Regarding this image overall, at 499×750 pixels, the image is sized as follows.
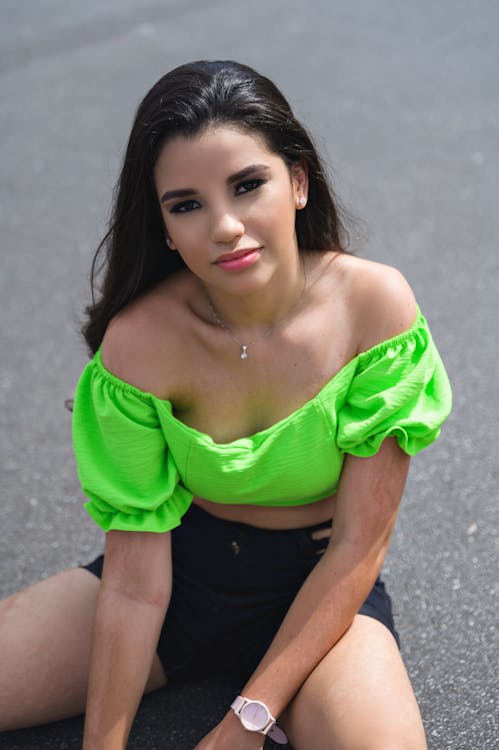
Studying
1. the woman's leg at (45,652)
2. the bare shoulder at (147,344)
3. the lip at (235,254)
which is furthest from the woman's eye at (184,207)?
the woman's leg at (45,652)

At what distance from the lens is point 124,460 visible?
6.77 feet

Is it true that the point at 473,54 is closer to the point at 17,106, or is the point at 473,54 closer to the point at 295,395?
the point at 17,106

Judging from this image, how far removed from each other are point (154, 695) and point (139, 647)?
393mm

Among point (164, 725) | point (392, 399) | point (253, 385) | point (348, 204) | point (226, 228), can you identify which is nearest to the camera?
point (226, 228)

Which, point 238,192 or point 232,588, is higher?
point 238,192

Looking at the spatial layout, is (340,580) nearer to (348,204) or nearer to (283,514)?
(283,514)

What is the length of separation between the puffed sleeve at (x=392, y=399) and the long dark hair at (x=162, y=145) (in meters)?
0.28

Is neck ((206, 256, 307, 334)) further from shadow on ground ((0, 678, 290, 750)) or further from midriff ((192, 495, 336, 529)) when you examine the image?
shadow on ground ((0, 678, 290, 750))

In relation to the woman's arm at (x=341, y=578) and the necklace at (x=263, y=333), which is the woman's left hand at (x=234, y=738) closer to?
the woman's arm at (x=341, y=578)

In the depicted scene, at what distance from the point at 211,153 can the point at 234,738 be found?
106cm

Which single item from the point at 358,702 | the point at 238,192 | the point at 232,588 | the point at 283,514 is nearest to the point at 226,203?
the point at 238,192

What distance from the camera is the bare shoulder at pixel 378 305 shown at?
2.00 m

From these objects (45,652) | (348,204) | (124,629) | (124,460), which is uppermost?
(124,460)

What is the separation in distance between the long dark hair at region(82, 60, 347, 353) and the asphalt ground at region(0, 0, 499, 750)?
7.6 inches
